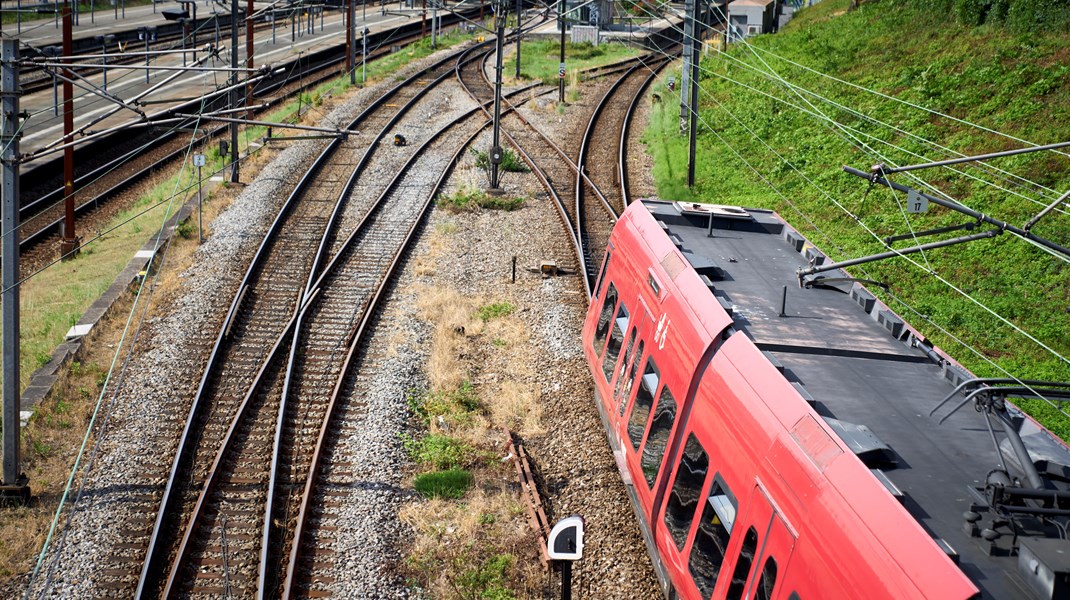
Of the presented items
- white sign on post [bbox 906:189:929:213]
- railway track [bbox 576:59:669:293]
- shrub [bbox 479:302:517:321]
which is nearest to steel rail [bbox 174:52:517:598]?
shrub [bbox 479:302:517:321]

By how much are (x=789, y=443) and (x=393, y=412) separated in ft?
28.5

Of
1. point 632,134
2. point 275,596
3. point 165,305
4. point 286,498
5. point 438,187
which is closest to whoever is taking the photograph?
point 275,596

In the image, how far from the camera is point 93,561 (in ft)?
37.4

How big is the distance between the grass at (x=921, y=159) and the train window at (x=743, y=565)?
544 cm

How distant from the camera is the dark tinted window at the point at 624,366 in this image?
1220 centimetres

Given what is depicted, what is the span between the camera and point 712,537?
8.32 meters

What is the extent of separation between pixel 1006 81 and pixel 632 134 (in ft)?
39.7

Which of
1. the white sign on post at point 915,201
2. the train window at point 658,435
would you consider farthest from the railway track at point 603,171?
the white sign on post at point 915,201

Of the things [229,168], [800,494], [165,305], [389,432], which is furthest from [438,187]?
[800,494]

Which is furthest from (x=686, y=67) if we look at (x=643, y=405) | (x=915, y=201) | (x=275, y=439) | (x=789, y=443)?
(x=789, y=443)

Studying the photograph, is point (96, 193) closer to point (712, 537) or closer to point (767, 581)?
point (712, 537)

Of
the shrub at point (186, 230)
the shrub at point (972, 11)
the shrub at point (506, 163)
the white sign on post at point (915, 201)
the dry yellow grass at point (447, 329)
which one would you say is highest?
the shrub at point (972, 11)

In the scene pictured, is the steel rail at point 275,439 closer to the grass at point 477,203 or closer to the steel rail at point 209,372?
the steel rail at point 209,372

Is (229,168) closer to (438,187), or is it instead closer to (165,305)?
(438,187)
